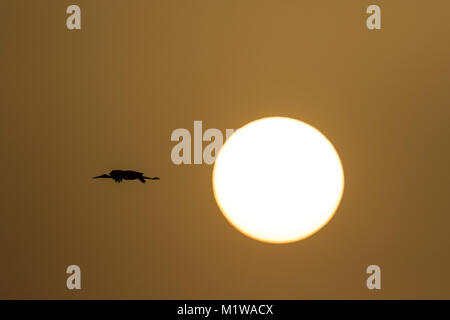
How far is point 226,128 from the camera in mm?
2111

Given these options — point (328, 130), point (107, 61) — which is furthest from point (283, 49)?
point (107, 61)

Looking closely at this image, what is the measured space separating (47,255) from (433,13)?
240 centimetres

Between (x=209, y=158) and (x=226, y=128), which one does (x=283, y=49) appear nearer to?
(x=226, y=128)

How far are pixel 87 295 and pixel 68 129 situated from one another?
90 centimetres

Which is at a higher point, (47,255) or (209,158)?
(209,158)

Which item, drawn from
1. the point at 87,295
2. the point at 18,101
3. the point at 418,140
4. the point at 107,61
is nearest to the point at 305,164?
the point at 418,140

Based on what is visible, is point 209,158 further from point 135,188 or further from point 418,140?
point 418,140

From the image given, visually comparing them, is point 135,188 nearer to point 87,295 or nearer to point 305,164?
point 87,295

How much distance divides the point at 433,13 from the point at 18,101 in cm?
224

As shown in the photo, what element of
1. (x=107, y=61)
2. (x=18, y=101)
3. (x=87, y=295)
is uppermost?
(x=107, y=61)

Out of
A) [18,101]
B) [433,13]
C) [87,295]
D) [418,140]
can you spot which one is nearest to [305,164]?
[418,140]

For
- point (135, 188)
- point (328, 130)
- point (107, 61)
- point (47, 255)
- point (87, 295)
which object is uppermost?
point (107, 61)

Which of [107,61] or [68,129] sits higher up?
[107,61]

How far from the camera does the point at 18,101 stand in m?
2.15
